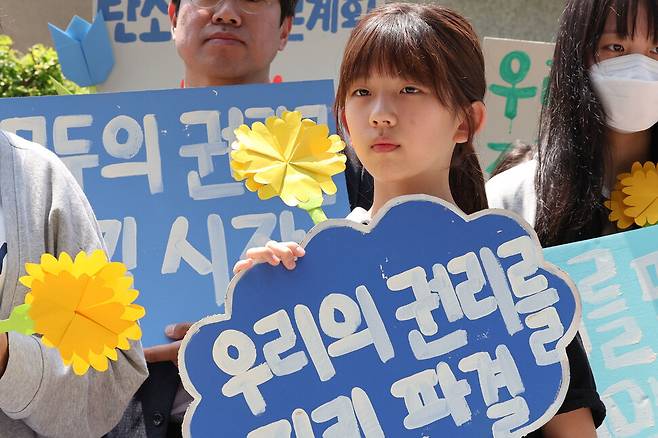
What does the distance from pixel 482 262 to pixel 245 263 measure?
0.31 m

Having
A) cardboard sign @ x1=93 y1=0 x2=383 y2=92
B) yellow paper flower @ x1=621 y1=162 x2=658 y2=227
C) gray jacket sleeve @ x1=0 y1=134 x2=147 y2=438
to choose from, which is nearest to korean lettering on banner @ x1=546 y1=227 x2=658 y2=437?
yellow paper flower @ x1=621 y1=162 x2=658 y2=227

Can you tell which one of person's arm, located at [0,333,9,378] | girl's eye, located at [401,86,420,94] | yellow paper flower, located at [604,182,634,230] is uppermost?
girl's eye, located at [401,86,420,94]

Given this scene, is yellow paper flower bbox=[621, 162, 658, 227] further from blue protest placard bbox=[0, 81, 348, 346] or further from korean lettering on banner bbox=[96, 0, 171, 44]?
korean lettering on banner bbox=[96, 0, 171, 44]

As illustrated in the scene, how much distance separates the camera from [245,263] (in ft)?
4.19

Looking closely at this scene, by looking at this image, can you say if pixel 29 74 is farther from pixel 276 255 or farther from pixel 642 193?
pixel 276 255

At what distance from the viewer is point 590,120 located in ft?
6.14

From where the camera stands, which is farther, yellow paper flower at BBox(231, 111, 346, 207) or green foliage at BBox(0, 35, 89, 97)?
green foliage at BBox(0, 35, 89, 97)

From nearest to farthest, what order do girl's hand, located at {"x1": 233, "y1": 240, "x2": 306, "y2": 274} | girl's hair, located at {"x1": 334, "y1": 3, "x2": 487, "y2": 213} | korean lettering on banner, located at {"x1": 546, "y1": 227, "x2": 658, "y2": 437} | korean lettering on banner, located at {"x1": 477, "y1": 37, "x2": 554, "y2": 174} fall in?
girl's hand, located at {"x1": 233, "y1": 240, "x2": 306, "y2": 274} → girl's hair, located at {"x1": 334, "y1": 3, "x2": 487, "y2": 213} → korean lettering on banner, located at {"x1": 546, "y1": 227, "x2": 658, "y2": 437} → korean lettering on banner, located at {"x1": 477, "y1": 37, "x2": 554, "y2": 174}

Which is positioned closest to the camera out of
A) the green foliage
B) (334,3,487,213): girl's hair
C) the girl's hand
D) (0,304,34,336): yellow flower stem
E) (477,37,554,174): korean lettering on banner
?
(0,304,34,336): yellow flower stem

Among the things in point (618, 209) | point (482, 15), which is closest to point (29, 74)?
point (482, 15)

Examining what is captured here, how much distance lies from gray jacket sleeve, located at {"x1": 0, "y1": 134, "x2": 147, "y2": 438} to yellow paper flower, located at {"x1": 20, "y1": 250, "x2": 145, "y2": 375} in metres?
0.19

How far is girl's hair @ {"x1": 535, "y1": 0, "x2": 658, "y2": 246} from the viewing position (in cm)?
181

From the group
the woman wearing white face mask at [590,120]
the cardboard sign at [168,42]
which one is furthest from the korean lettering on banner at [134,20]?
the woman wearing white face mask at [590,120]

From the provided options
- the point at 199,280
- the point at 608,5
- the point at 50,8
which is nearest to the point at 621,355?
the point at 608,5
